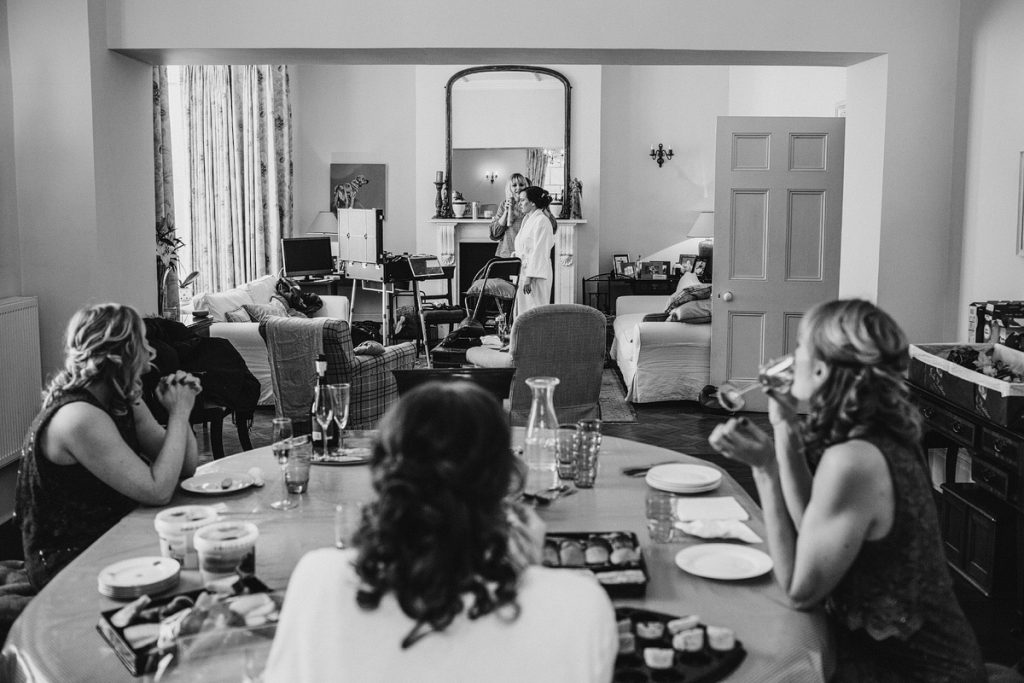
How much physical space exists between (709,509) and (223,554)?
110 centimetres

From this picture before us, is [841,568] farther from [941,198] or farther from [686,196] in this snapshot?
[686,196]

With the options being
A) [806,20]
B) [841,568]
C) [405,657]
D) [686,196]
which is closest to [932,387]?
[806,20]

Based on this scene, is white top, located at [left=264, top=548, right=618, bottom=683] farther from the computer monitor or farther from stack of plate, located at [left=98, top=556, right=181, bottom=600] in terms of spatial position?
the computer monitor

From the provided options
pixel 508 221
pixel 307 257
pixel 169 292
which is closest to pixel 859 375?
pixel 169 292

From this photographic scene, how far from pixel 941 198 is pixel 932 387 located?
1454mm

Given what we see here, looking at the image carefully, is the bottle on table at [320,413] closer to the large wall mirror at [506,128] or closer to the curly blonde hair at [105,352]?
the curly blonde hair at [105,352]

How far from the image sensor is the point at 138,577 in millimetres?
1866

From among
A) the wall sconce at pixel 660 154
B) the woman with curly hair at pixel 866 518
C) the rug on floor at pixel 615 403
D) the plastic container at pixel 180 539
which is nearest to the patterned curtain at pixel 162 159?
the rug on floor at pixel 615 403

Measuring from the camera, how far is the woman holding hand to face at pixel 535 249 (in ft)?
28.2

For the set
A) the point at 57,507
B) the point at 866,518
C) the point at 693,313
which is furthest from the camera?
the point at 693,313

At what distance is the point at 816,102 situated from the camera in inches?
326

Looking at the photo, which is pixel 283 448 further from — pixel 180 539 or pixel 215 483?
pixel 180 539

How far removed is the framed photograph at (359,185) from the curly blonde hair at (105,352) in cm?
932

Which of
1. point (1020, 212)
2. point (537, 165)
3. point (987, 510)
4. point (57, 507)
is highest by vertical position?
point (537, 165)
